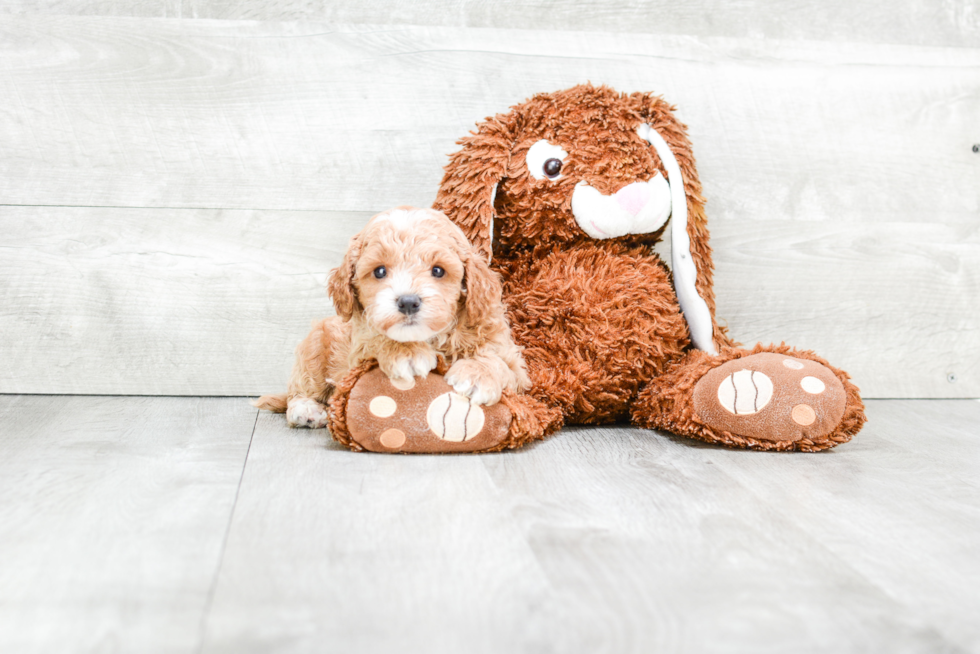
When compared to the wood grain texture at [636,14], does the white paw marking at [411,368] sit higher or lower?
lower

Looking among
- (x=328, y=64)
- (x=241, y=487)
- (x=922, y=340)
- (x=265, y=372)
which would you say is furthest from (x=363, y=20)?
(x=922, y=340)

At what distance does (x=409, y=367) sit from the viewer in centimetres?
113

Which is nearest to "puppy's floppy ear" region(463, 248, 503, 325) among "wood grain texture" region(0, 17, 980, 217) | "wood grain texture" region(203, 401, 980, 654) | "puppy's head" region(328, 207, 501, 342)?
"puppy's head" region(328, 207, 501, 342)

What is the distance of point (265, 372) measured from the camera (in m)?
1.59

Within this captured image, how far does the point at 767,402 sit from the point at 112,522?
0.92 m

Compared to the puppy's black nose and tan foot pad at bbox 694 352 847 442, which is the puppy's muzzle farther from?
tan foot pad at bbox 694 352 847 442

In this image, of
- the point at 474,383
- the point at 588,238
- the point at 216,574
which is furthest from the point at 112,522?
the point at 588,238

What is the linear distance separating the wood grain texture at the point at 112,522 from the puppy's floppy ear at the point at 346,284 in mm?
265

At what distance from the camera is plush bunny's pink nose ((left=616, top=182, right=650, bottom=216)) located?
1.31m

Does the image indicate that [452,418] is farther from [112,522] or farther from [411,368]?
[112,522]

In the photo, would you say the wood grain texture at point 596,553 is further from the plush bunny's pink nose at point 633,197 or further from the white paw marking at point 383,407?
the plush bunny's pink nose at point 633,197

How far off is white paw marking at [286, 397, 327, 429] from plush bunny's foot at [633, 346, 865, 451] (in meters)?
0.59

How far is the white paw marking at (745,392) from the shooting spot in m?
1.20

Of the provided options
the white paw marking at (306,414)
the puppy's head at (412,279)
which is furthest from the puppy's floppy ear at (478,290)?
the white paw marking at (306,414)
